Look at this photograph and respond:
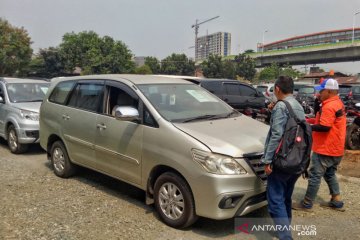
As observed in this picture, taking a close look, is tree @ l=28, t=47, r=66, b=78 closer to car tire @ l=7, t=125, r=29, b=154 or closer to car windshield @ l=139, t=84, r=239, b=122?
car tire @ l=7, t=125, r=29, b=154

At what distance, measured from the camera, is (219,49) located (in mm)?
102812

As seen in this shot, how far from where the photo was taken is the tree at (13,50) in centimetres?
4025

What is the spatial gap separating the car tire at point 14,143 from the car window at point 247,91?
6.78 metres

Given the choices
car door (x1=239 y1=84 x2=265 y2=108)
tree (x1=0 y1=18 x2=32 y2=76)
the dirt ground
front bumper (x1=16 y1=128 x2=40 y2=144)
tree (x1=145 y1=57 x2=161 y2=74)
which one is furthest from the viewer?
tree (x1=145 y1=57 x2=161 y2=74)

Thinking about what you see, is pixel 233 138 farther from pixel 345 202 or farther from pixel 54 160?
pixel 54 160

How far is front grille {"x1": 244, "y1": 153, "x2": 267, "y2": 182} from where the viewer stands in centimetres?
395

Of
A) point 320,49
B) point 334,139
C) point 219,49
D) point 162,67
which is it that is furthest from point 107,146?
point 219,49

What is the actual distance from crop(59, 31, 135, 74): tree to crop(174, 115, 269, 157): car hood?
4501 cm

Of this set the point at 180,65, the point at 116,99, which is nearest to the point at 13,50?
the point at 180,65

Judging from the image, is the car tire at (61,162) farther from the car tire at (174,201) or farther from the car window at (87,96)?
the car tire at (174,201)

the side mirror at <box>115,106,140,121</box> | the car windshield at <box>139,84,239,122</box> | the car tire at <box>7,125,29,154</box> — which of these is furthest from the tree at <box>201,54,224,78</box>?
the side mirror at <box>115,106,140,121</box>

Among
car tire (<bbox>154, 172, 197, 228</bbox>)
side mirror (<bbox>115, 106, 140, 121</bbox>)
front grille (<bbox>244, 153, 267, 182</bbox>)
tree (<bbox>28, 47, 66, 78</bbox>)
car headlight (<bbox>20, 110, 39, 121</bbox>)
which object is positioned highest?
tree (<bbox>28, 47, 66, 78</bbox>)

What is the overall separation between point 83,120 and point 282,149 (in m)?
3.11

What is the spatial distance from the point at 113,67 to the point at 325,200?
48.4m
